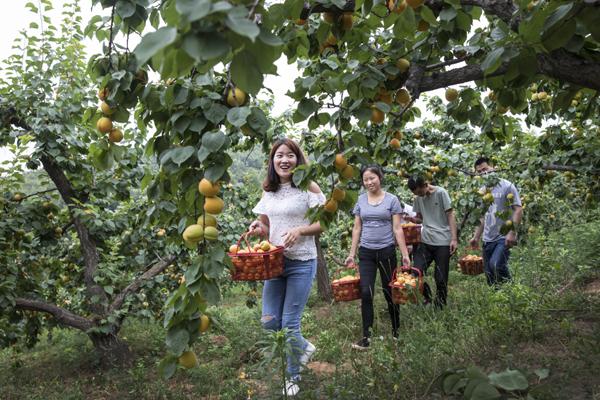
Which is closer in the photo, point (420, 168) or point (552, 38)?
point (552, 38)

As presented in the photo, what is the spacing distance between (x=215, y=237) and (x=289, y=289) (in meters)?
1.66

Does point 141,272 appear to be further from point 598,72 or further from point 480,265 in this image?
point 598,72

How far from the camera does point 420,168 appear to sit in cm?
467

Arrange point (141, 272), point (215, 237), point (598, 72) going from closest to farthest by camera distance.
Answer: point (215, 237) → point (598, 72) → point (141, 272)

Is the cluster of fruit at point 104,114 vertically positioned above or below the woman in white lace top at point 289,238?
above

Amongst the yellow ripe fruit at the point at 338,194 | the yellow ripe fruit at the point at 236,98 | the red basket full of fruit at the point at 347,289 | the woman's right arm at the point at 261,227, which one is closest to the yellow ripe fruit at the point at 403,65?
the yellow ripe fruit at the point at 338,194

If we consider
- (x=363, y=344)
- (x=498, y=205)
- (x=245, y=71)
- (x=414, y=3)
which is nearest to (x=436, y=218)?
(x=498, y=205)

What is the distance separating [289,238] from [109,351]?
2.68m

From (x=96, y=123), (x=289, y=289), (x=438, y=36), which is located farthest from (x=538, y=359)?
(x=96, y=123)

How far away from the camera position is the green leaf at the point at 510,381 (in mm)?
1798

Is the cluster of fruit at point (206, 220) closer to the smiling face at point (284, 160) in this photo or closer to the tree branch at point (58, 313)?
the smiling face at point (284, 160)

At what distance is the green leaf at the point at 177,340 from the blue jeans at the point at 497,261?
3.67m

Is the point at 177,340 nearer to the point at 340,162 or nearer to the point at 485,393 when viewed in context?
the point at 340,162

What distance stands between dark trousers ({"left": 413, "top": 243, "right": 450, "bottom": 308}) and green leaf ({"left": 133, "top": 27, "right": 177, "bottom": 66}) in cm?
368
